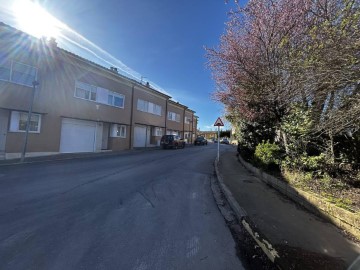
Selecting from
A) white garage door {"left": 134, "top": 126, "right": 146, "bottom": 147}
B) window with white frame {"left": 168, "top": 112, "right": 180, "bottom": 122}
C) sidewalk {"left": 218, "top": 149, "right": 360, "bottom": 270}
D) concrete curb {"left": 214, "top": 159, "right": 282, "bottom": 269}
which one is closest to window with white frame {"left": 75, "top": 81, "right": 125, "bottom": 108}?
white garage door {"left": 134, "top": 126, "right": 146, "bottom": 147}

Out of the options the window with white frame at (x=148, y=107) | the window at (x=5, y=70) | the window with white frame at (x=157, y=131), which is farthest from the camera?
the window with white frame at (x=157, y=131)

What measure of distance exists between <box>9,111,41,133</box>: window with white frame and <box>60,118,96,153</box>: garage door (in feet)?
6.32

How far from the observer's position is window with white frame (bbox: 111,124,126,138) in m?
22.3

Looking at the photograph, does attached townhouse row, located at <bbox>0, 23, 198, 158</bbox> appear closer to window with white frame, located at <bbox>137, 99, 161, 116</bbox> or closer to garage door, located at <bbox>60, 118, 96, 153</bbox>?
garage door, located at <bbox>60, 118, 96, 153</bbox>

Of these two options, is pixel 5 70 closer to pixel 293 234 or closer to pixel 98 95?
pixel 98 95

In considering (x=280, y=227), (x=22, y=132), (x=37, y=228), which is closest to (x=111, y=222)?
(x=37, y=228)

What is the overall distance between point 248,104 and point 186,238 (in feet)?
26.4

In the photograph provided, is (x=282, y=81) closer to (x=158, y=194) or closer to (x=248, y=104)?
(x=248, y=104)

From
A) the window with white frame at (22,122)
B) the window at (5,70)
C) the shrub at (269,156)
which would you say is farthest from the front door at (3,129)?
the shrub at (269,156)

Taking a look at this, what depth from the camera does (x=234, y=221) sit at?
5.16m

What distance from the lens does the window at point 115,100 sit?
71.1ft

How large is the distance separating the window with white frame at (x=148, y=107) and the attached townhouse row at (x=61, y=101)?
11 centimetres

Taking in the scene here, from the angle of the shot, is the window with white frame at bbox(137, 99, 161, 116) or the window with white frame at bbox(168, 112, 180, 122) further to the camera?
the window with white frame at bbox(168, 112, 180, 122)

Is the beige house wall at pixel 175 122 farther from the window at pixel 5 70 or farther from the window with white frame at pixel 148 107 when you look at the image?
the window at pixel 5 70
